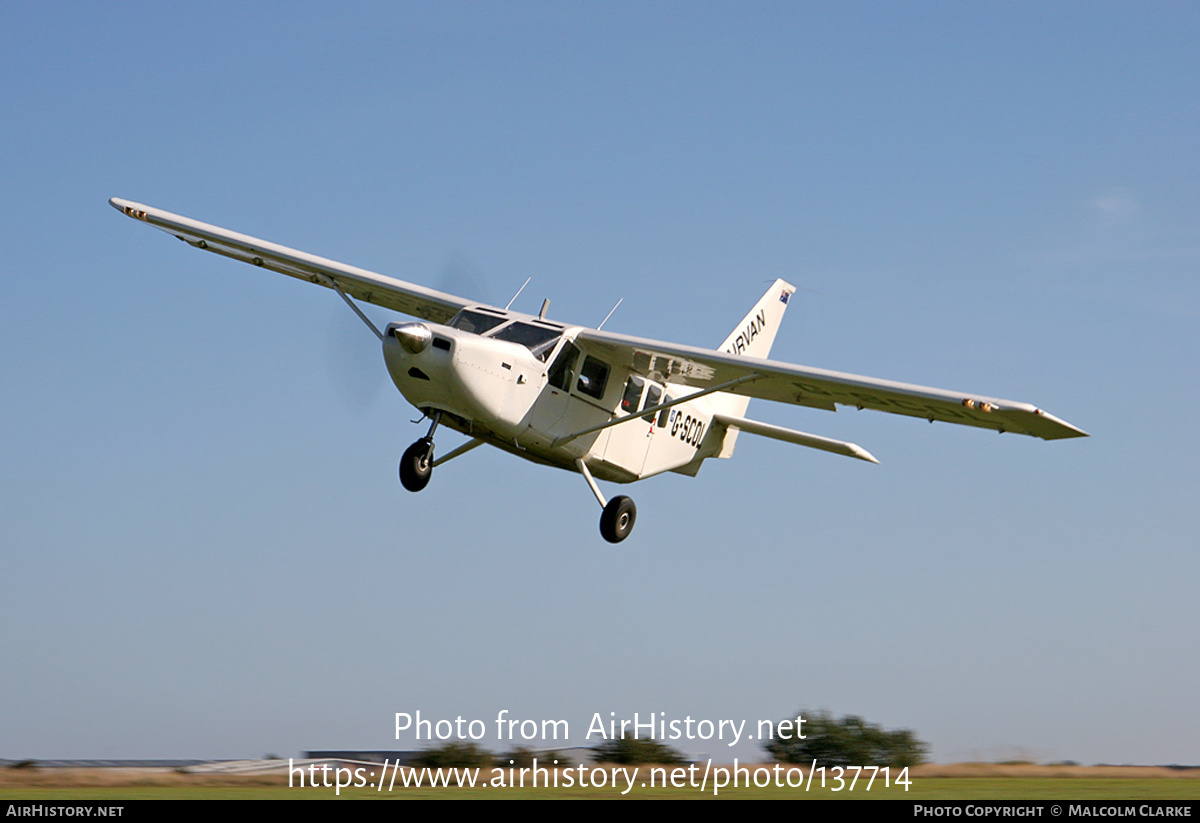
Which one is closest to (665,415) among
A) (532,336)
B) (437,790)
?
(532,336)

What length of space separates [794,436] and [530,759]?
25.3 feet

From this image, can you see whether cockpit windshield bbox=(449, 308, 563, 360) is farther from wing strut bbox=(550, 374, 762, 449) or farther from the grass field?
the grass field

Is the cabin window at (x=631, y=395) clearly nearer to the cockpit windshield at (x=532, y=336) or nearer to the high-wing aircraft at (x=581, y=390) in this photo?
the high-wing aircraft at (x=581, y=390)

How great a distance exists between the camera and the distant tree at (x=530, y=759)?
1564 centimetres

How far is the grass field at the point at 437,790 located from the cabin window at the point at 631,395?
16.9 feet

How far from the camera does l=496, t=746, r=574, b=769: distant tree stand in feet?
51.3

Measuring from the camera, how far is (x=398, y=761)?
51.5 ft

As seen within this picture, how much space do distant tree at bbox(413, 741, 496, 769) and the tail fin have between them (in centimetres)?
750

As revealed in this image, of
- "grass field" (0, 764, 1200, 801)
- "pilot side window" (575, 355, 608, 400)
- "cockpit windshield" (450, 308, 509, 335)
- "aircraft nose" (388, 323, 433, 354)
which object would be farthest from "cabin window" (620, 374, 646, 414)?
"grass field" (0, 764, 1200, 801)

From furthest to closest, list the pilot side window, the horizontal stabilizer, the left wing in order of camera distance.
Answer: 1. the horizontal stabilizer
2. the pilot side window
3. the left wing

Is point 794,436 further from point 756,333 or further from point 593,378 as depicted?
point 593,378
